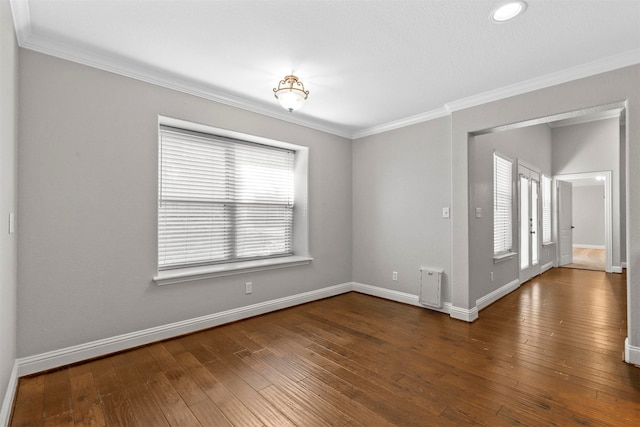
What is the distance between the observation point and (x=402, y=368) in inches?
95.9

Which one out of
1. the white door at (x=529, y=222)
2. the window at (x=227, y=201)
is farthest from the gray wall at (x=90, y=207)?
the white door at (x=529, y=222)

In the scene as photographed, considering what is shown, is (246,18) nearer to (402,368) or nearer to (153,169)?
(153,169)

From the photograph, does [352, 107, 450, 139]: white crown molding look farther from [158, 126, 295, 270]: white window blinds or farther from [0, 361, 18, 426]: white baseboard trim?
[0, 361, 18, 426]: white baseboard trim

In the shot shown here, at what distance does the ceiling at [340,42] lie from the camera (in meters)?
1.98

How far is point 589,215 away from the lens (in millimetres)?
10602

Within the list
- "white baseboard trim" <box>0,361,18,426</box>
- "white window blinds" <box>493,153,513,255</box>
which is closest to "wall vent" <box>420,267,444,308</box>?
"white window blinds" <box>493,153,513,255</box>

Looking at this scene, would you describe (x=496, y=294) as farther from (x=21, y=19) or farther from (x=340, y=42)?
(x=21, y=19)

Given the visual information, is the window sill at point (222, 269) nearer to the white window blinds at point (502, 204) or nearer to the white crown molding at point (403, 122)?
the white crown molding at point (403, 122)

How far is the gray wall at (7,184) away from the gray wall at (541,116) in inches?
158

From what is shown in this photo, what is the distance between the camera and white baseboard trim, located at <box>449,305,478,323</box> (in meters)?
3.51

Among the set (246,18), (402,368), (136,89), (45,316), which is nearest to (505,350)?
(402,368)

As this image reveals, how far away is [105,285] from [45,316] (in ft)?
1.40

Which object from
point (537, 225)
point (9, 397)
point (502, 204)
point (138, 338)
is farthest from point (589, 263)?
point (9, 397)

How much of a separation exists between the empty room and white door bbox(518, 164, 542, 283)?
1075 mm
